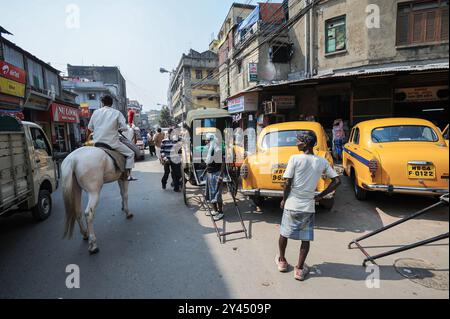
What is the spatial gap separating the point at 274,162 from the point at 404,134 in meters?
3.26

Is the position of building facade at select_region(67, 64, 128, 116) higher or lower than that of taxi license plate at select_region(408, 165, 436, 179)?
higher

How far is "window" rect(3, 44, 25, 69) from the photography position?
43.5ft

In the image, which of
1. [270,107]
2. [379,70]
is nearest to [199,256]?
[379,70]

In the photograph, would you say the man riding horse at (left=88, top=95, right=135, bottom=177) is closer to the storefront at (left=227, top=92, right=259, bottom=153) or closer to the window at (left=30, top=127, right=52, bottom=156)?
the window at (left=30, top=127, right=52, bottom=156)

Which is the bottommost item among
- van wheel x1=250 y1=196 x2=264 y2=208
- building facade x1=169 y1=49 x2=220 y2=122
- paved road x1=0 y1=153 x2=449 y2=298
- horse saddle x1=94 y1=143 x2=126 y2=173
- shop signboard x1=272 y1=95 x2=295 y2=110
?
paved road x1=0 y1=153 x2=449 y2=298

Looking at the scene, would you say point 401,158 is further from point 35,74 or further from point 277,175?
point 35,74

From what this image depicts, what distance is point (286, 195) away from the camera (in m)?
3.24

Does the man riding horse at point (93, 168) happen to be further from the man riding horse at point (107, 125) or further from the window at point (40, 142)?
the window at point (40, 142)

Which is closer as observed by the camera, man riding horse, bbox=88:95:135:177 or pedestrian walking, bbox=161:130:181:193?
man riding horse, bbox=88:95:135:177

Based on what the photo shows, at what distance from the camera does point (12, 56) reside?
1403cm

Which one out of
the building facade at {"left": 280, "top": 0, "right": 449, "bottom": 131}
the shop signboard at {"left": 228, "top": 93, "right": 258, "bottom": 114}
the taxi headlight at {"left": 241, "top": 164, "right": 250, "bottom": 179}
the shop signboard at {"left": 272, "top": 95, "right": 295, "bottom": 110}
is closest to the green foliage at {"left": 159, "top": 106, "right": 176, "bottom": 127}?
the shop signboard at {"left": 228, "top": 93, "right": 258, "bottom": 114}

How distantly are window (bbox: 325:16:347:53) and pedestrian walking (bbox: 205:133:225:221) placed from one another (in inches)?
428

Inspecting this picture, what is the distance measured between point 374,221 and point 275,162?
2.19 meters

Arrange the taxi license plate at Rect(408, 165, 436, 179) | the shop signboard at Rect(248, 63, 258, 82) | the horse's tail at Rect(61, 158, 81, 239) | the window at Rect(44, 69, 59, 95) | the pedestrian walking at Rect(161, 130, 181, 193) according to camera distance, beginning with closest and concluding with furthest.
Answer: the horse's tail at Rect(61, 158, 81, 239) → the taxi license plate at Rect(408, 165, 436, 179) → the pedestrian walking at Rect(161, 130, 181, 193) → the shop signboard at Rect(248, 63, 258, 82) → the window at Rect(44, 69, 59, 95)
